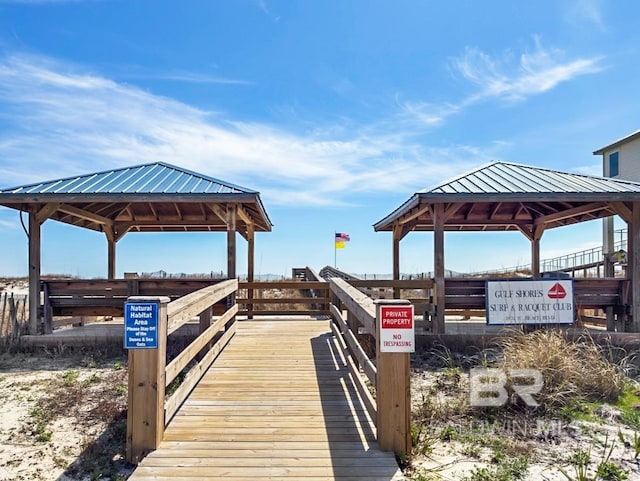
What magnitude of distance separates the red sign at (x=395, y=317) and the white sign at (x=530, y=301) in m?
5.66

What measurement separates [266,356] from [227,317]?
1.21 metres

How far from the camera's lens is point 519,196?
8.36m

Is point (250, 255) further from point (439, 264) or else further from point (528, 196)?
point (528, 196)

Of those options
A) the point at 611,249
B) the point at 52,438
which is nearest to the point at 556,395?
the point at 52,438

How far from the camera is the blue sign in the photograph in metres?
3.50

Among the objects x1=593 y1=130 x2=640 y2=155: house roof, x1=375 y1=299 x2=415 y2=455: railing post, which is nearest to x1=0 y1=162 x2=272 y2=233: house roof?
x1=375 y1=299 x2=415 y2=455: railing post

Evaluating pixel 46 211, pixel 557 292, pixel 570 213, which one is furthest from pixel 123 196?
pixel 570 213

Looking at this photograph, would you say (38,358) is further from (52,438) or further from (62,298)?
(52,438)

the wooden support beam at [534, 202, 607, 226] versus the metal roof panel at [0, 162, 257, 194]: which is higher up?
the metal roof panel at [0, 162, 257, 194]

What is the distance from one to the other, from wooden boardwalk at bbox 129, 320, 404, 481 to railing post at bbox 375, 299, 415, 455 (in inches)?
5.7

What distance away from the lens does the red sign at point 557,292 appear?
27.9 ft

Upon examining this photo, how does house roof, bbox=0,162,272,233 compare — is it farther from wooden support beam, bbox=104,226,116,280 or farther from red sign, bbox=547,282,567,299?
red sign, bbox=547,282,567,299

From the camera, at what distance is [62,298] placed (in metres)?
8.89

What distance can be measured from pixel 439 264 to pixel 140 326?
21.5ft
